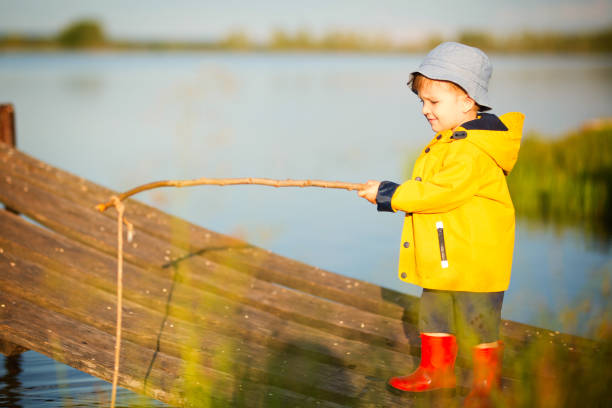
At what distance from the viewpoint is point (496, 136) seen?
9.47ft

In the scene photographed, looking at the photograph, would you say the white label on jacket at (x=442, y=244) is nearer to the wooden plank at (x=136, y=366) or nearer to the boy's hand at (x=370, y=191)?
the boy's hand at (x=370, y=191)

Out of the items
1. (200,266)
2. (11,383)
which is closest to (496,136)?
(200,266)

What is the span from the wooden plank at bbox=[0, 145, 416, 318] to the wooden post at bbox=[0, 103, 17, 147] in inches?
7.7

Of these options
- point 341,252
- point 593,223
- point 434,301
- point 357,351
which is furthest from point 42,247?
point 593,223

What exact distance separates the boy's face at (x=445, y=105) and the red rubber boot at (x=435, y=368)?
887 millimetres

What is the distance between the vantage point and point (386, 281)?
23.1 ft

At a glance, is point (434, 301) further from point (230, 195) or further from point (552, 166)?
point (230, 195)

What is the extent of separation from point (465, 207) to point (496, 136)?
309 mm

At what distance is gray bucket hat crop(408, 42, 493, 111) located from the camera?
2857mm

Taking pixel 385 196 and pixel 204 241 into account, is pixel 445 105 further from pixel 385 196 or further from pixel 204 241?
pixel 204 241

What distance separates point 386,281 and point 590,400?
13.9 ft

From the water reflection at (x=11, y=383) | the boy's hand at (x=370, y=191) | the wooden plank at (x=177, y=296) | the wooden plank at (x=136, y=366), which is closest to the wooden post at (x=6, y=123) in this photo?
the wooden plank at (x=177, y=296)

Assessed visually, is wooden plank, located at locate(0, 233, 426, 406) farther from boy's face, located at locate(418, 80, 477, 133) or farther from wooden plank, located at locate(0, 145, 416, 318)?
boy's face, located at locate(418, 80, 477, 133)

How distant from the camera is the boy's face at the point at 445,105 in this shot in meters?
2.93
